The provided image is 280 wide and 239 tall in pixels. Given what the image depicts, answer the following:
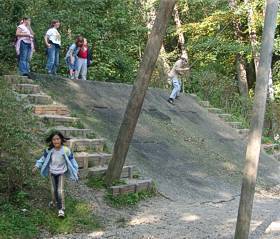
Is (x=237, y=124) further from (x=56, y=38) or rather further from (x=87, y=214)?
(x=87, y=214)

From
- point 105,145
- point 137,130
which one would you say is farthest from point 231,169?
point 105,145

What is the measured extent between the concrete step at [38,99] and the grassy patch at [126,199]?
3.22 metres

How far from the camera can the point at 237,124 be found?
57.9ft

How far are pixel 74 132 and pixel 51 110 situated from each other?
36.9 inches

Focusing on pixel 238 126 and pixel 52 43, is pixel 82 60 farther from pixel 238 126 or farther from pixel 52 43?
pixel 238 126

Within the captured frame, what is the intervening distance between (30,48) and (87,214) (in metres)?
5.93

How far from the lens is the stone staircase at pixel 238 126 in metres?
17.2

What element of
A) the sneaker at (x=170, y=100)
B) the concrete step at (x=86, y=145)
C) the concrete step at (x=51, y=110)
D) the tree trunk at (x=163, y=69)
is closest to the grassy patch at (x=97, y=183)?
the concrete step at (x=86, y=145)

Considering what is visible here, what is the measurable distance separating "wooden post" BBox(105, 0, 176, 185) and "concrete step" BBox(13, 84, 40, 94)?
3132mm

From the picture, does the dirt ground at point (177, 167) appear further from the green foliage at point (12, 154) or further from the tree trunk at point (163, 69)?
the tree trunk at point (163, 69)

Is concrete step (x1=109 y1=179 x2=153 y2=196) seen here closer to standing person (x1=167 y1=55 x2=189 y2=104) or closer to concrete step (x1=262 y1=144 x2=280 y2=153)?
standing person (x1=167 y1=55 x2=189 y2=104)

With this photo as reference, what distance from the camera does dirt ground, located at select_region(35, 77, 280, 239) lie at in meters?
8.03

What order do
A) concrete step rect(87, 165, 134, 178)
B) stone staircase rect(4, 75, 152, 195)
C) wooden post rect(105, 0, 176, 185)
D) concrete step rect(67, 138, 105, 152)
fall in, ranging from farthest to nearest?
concrete step rect(67, 138, 105, 152), stone staircase rect(4, 75, 152, 195), concrete step rect(87, 165, 134, 178), wooden post rect(105, 0, 176, 185)

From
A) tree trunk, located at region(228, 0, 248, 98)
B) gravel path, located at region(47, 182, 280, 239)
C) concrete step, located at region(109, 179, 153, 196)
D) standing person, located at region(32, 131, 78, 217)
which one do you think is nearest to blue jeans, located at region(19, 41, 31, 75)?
concrete step, located at region(109, 179, 153, 196)
